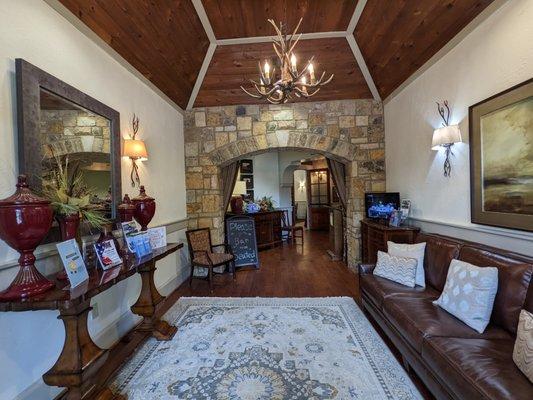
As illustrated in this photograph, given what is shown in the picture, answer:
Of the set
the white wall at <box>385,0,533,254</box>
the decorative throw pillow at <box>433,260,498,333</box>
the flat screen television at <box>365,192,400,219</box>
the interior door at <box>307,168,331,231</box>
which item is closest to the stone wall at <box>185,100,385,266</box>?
the white wall at <box>385,0,533,254</box>

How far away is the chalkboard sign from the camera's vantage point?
4.86 meters

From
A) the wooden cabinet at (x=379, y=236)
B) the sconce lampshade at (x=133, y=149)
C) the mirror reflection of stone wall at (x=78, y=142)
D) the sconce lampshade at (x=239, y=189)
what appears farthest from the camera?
the sconce lampshade at (x=239, y=189)

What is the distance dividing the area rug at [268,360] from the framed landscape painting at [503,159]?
1534 mm

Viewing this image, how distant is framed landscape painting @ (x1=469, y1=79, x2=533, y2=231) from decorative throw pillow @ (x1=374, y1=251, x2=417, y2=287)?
0.75m

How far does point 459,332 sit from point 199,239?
3565 mm

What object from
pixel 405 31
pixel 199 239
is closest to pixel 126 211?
pixel 199 239

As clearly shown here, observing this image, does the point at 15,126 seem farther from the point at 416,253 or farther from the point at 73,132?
the point at 416,253

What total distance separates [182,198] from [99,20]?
8.71ft

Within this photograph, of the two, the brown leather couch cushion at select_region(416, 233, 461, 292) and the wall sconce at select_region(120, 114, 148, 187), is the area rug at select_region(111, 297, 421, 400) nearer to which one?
the brown leather couch cushion at select_region(416, 233, 461, 292)

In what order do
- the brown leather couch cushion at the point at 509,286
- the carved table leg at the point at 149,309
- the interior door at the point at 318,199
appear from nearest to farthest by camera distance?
the brown leather couch cushion at the point at 509,286 → the carved table leg at the point at 149,309 → the interior door at the point at 318,199

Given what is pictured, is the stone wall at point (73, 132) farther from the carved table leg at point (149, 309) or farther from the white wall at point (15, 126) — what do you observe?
the carved table leg at point (149, 309)

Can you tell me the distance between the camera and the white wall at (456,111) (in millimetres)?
2115

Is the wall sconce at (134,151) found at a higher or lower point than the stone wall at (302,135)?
lower

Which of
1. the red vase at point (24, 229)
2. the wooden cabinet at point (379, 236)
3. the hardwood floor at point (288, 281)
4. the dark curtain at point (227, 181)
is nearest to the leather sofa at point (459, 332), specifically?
the wooden cabinet at point (379, 236)
